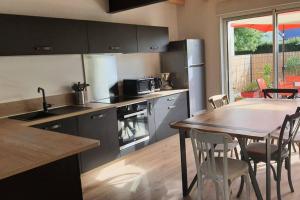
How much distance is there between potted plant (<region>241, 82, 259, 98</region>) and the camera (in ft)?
16.2

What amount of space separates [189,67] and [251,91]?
1.26 meters

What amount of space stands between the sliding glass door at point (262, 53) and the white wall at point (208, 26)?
222mm

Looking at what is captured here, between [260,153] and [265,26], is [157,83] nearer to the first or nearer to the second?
[265,26]

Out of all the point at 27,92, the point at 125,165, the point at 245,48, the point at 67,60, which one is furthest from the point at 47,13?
the point at 245,48

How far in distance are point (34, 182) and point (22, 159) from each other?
0.57 feet

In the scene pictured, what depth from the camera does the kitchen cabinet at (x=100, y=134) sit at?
3.29 metres

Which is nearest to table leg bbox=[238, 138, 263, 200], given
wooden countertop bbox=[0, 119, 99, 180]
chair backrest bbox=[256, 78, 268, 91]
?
wooden countertop bbox=[0, 119, 99, 180]

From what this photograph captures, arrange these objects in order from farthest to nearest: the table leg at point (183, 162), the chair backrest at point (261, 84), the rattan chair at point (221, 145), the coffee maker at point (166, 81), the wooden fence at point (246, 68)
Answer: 1. the coffee maker at point (166, 81)
2. the chair backrest at point (261, 84)
3. the wooden fence at point (246, 68)
4. the rattan chair at point (221, 145)
5. the table leg at point (183, 162)

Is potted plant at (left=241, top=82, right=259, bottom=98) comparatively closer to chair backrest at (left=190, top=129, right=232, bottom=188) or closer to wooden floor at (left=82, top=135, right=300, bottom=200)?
wooden floor at (left=82, top=135, right=300, bottom=200)

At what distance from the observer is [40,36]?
3066mm

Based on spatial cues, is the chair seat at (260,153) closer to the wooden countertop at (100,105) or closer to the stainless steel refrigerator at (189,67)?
the wooden countertop at (100,105)

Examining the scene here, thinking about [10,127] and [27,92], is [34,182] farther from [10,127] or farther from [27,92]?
[27,92]

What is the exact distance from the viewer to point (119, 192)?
114 inches

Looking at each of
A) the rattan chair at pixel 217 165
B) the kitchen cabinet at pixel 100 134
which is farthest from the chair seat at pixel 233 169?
the kitchen cabinet at pixel 100 134
